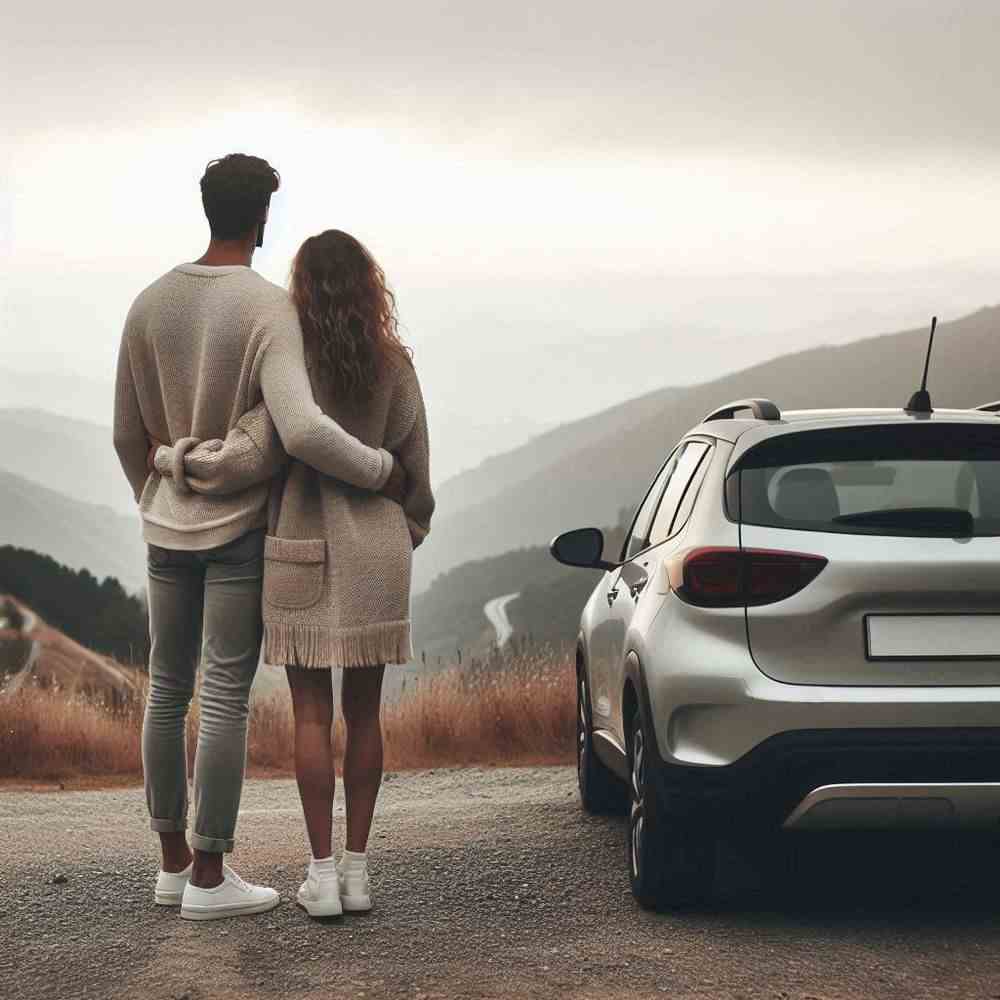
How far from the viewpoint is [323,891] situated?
533 centimetres

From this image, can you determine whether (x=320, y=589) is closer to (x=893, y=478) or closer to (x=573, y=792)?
(x=893, y=478)

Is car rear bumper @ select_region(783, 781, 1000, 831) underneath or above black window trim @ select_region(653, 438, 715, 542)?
underneath

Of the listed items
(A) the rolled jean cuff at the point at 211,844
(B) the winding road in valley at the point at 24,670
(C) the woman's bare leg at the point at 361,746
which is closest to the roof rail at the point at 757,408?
(C) the woman's bare leg at the point at 361,746

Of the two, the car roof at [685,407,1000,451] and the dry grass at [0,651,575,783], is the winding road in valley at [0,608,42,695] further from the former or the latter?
the car roof at [685,407,1000,451]

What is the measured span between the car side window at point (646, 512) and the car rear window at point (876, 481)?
3.85 feet

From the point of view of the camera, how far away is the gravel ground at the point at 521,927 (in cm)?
470

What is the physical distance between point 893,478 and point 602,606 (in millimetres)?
1875

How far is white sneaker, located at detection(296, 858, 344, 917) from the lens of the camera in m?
5.32

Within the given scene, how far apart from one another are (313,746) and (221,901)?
59cm

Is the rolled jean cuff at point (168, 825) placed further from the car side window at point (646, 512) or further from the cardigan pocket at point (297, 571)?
the car side window at point (646, 512)

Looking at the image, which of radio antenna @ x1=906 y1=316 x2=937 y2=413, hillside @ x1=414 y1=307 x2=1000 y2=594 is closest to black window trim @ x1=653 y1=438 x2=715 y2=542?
radio antenna @ x1=906 y1=316 x2=937 y2=413

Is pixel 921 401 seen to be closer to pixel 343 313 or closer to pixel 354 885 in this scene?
pixel 343 313

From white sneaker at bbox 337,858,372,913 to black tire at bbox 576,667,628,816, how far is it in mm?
2242

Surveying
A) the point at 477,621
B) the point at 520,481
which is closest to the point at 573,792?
the point at 477,621
